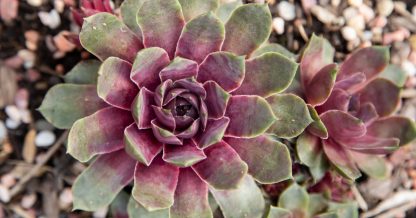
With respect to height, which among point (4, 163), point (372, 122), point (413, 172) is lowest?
point (413, 172)

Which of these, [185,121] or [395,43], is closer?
[185,121]

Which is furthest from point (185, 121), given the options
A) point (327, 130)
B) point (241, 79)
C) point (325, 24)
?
point (325, 24)

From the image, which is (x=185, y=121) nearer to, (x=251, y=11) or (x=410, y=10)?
(x=251, y=11)

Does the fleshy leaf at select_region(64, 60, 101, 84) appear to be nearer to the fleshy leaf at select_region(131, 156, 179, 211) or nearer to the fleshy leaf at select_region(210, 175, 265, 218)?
the fleshy leaf at select_region(131, 156, 179, 211)

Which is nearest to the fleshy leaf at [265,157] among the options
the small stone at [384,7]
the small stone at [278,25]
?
the small stone at [278,25]

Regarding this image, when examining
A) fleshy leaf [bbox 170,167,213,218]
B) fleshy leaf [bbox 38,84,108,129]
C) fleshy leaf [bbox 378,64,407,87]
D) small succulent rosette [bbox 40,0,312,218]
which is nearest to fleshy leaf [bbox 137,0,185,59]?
small succulent rosette [bbox 40,0,312,218]

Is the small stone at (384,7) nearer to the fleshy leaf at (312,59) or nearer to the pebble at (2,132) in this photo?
the fleshy leaf at (312,59)
